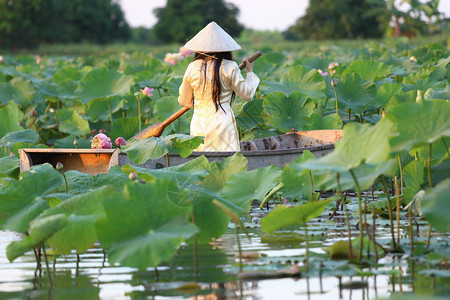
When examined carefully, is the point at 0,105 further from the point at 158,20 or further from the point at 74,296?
the point at 158,20

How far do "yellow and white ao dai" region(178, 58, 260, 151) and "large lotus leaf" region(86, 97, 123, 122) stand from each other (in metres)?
1.60

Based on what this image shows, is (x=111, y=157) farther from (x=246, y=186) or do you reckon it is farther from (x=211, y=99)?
(x=246, y=186)

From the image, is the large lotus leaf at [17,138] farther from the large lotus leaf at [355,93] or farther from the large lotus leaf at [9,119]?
the large lotus leaf at [355,93]

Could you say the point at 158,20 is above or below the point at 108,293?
above

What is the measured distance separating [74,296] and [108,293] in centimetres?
10

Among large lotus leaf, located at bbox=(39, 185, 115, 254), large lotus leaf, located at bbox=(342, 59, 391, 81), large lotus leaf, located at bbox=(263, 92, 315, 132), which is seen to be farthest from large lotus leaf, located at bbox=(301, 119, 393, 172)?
large lotus leaf, located at bbox=(342, 59, 391, 81)

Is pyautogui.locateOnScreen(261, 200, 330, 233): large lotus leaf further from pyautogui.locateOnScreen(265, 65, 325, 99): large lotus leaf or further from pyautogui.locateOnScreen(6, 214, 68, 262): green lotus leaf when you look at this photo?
pyautogui.locateOnScreen(265, 65, 325, 99): large lotus leaf

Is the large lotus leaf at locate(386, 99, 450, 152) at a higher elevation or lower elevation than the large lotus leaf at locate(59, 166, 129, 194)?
higher

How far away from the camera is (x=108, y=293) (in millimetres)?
2238

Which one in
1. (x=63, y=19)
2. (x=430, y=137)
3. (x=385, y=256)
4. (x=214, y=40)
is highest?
(x=63, y=19)

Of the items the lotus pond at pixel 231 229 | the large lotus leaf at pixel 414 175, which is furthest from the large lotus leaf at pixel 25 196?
the large lotus leaf at pixel 414 175

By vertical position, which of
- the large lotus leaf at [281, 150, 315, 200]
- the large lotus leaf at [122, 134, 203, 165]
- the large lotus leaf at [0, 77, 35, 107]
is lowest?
the large lotus leaf at [281, 150, 315, 200]

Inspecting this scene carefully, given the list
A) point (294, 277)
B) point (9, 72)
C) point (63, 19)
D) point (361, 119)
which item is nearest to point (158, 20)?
point (63, 19)

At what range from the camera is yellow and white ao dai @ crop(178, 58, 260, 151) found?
454cm
